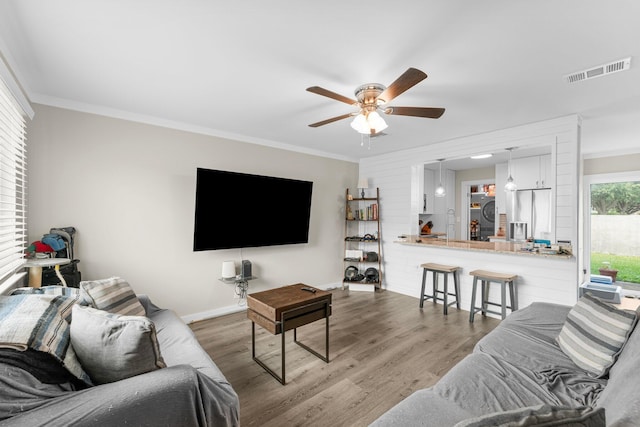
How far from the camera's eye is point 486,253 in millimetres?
4203

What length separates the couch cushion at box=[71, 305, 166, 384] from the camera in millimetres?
1339

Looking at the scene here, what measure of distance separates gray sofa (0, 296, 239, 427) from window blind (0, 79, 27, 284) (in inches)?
56.3

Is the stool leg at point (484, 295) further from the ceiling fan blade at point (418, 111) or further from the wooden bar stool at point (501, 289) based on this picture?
the ceiling fan blade at point (418, 111)

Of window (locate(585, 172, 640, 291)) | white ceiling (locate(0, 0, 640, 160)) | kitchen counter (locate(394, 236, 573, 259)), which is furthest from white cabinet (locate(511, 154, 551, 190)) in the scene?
white ceiling (locate(0, 0, 640, 160))

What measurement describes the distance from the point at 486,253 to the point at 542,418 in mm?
3922

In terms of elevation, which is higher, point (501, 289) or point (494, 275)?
point (494, 275)

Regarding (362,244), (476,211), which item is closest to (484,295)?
(362,244)

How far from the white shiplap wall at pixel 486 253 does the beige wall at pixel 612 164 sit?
2991mm

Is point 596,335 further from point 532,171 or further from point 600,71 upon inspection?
point 532,171

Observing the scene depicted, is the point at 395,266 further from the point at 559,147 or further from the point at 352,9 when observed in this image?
the point at 352,9

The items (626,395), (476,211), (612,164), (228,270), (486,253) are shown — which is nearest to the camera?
(626,395)

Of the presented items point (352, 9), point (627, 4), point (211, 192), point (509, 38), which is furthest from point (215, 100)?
point (627, 4)

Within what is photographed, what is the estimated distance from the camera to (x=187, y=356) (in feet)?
6.28

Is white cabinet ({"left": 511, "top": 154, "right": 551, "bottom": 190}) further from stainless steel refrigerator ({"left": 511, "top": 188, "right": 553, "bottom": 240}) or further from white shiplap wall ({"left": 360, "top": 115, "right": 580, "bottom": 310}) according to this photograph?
white shiplap wall ({"left": 360, "top": 115, "right": 580, "bottom": 310})
